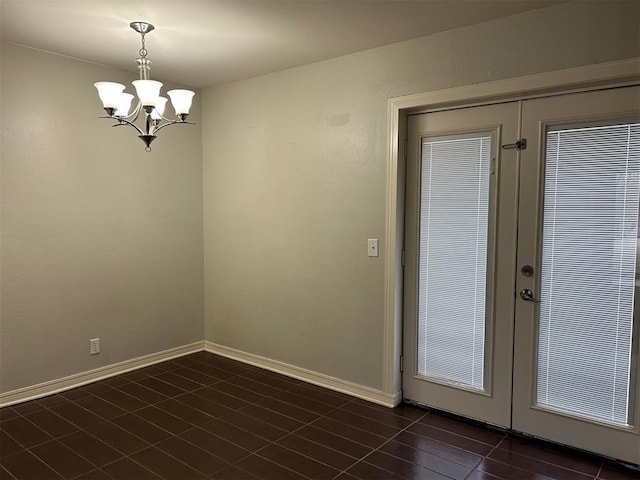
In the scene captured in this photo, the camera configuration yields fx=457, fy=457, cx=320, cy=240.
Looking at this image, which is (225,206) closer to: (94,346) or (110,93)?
(94,346)

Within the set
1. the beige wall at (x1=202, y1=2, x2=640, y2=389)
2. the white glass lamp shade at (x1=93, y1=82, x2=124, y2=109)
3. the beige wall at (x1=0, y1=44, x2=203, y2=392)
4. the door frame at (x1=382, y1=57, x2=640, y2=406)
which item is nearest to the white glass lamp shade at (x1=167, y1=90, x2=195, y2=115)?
the white glass lamp shade at (x1=93, y1=82, x2=124, y2=109)

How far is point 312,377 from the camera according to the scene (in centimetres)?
376

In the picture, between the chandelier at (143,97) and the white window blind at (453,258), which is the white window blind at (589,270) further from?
the chandelier at (143,97)

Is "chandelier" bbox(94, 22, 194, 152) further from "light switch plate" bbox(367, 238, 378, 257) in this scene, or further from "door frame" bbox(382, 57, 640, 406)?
"light switch plate" bbox(367, 238, 378, 257)

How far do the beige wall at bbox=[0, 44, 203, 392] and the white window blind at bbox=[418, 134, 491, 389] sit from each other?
234cm

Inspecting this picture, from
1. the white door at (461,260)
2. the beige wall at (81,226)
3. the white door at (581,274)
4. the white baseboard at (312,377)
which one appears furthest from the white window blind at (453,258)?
the beige wall at (81,226)

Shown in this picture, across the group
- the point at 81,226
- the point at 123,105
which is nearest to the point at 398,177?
the point at 123,105

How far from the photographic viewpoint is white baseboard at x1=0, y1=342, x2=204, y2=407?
10.9 ft

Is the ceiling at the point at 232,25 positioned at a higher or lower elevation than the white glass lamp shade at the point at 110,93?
higher

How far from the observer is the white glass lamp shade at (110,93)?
8.32 ft

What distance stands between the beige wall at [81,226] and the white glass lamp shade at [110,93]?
113 centimetres

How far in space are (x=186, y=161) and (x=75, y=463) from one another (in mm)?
2681

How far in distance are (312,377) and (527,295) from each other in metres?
1.82

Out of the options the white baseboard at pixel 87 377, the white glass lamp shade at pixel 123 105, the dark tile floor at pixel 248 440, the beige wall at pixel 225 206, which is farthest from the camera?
the white baseboard at pixel 87 377
